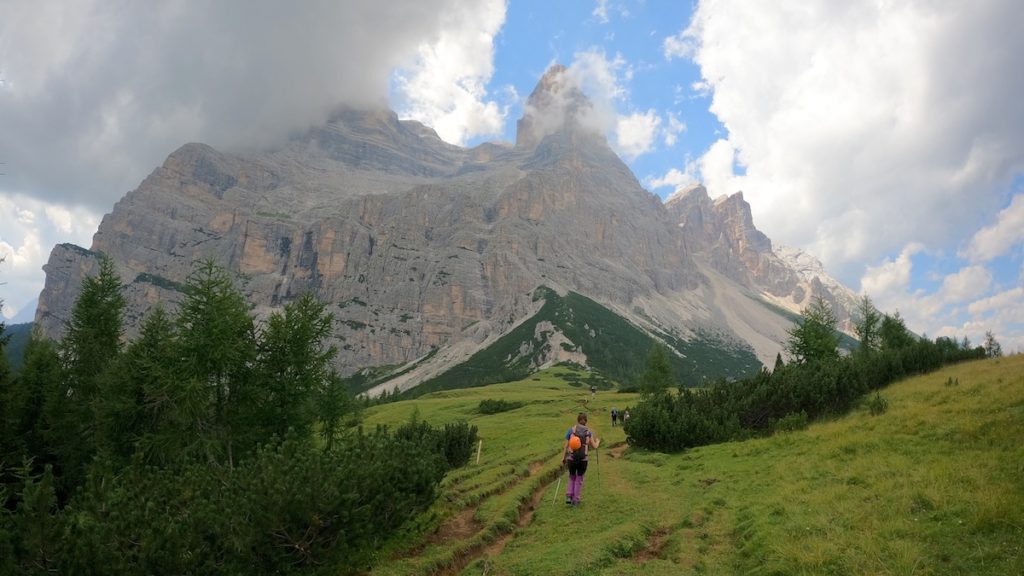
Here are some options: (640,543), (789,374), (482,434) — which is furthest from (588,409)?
(640,543)

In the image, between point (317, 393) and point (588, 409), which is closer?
point (317, 393)

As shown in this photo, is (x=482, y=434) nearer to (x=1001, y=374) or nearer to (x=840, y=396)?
(x=840, y=396)

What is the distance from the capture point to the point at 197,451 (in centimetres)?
2762

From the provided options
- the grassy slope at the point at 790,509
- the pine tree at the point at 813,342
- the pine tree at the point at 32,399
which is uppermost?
the pine tree at the point at 813,342

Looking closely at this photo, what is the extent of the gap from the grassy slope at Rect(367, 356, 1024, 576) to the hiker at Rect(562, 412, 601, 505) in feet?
1.96

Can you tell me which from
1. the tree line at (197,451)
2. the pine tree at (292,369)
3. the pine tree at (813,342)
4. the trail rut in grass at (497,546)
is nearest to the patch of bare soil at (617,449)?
the tree line at (197,451)

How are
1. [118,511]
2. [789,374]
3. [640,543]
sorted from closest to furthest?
[118,511] < [640,543] < [789,374]

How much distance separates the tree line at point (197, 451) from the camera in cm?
989

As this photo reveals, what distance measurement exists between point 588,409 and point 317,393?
56.1 meters

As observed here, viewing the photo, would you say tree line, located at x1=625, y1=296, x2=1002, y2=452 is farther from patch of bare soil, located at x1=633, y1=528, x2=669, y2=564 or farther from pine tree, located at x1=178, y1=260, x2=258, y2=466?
pine tree, located at x1=178, y1=260, x2=258, y2=466

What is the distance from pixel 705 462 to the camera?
83.8 ft

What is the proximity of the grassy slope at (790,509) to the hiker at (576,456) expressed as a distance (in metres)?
0.60

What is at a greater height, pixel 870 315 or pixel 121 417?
pixel 870 315

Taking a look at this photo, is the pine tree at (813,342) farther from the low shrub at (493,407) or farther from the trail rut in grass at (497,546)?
the low shrub at (493,407)
